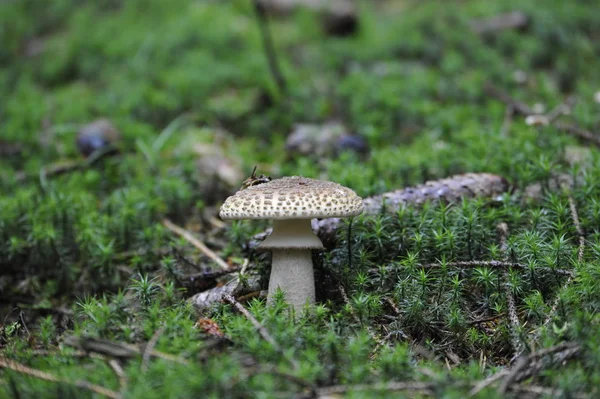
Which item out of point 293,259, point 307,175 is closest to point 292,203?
point 293,259

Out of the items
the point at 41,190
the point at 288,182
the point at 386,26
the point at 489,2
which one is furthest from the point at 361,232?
the point at 489,2

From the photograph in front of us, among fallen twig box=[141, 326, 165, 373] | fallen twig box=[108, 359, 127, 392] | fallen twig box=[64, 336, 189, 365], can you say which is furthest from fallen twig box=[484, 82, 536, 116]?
fallen twig box=[108, 359, 127, 392]

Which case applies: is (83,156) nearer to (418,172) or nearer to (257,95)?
(257,95)

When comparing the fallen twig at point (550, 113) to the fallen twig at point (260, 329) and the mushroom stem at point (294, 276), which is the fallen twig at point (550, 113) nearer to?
the mushroom stem at point (294, 276)

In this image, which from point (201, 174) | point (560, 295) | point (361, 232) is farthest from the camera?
point (201, 174)

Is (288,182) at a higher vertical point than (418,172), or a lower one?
higher

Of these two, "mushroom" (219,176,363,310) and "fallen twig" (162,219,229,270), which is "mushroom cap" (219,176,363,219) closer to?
"mushroom" (219,176,363,310)

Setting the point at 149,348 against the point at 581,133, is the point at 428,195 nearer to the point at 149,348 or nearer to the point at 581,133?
the point at 581,133
